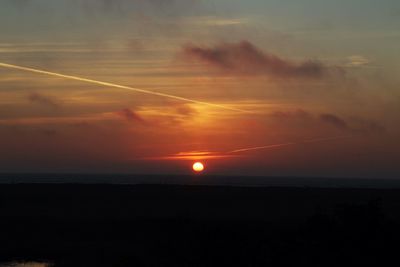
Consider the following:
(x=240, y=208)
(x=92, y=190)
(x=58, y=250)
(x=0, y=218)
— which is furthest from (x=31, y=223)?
(x=92, y=190)

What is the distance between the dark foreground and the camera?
24828 millimetres

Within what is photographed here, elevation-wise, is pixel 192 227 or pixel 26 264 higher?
pixel 26 264

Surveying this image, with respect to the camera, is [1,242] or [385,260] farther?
[1,242]

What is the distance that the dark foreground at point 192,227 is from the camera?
2483 centimetres

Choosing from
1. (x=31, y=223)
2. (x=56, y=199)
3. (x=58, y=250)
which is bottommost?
(x=58, y=250)

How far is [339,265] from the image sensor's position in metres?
24.5

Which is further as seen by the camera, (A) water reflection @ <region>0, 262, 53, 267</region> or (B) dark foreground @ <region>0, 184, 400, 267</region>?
(A) water reflection @ <region>0, 262, 53, 267</region>

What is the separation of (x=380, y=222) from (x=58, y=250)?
73.8 feet

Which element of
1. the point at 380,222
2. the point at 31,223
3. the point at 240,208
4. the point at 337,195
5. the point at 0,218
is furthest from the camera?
the point at 337,195

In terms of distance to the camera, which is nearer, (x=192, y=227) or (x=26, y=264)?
(x=192, y=227)

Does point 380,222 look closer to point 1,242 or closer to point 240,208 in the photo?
point 1,242

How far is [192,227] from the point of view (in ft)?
91.5

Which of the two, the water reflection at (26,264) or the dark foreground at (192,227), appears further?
the water reflection at (26,264)

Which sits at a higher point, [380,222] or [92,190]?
[92,190]
